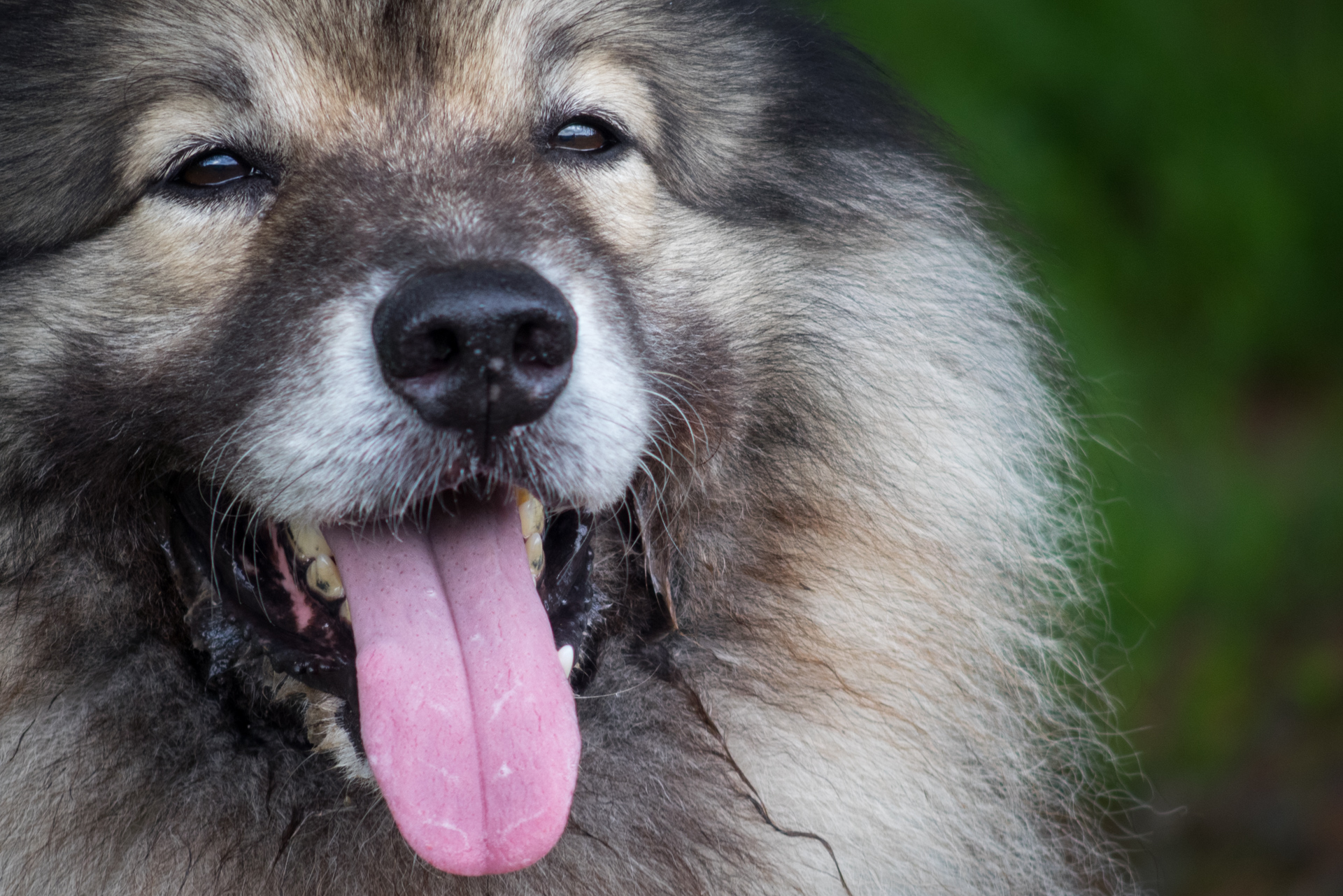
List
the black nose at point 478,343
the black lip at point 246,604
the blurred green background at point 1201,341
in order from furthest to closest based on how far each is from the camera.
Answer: the blurred green background at point 1201,341
the black lip at point 246,604
the black nose at point 478,343

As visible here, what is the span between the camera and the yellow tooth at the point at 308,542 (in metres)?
2.16

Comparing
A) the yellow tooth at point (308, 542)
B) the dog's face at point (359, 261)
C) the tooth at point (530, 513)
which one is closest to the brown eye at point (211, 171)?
the dog's face at point (359, 261)

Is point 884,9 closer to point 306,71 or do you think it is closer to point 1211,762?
point 1211,762

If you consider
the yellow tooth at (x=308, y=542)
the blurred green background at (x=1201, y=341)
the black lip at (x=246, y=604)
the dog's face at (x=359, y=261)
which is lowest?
the blurred green background at (x=1201, y=341)

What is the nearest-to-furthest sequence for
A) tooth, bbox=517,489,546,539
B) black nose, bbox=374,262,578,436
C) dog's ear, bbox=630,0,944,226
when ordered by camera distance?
black nose, bbox=374,262,578,436 < tooth, bbox=517,489,546,539 < dog's ear, bbox=630,0,944,226

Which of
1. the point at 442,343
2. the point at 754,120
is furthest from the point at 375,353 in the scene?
the point at 754,120

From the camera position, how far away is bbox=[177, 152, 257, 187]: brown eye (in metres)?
2.13

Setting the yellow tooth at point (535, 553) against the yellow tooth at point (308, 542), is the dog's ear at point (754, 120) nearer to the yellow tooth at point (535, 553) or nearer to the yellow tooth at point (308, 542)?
the yellow tooth at point (535, 553)

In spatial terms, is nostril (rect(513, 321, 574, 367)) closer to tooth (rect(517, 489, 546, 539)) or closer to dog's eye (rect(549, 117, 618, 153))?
tooth (rect(517, 489, 546, 539))

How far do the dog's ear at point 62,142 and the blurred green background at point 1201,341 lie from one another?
Answer: 2942 millimetres

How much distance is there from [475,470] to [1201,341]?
15.6 ft

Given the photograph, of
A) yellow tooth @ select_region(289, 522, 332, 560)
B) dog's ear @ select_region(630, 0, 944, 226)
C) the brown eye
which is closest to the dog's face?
the brown eye

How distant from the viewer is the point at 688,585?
2.41m

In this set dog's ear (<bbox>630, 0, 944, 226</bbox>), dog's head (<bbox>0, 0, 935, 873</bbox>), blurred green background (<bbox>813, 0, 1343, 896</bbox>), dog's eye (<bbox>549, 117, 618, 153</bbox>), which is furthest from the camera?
blurred green background (<bbox>813, 0, 1343, 896</bbox>)
